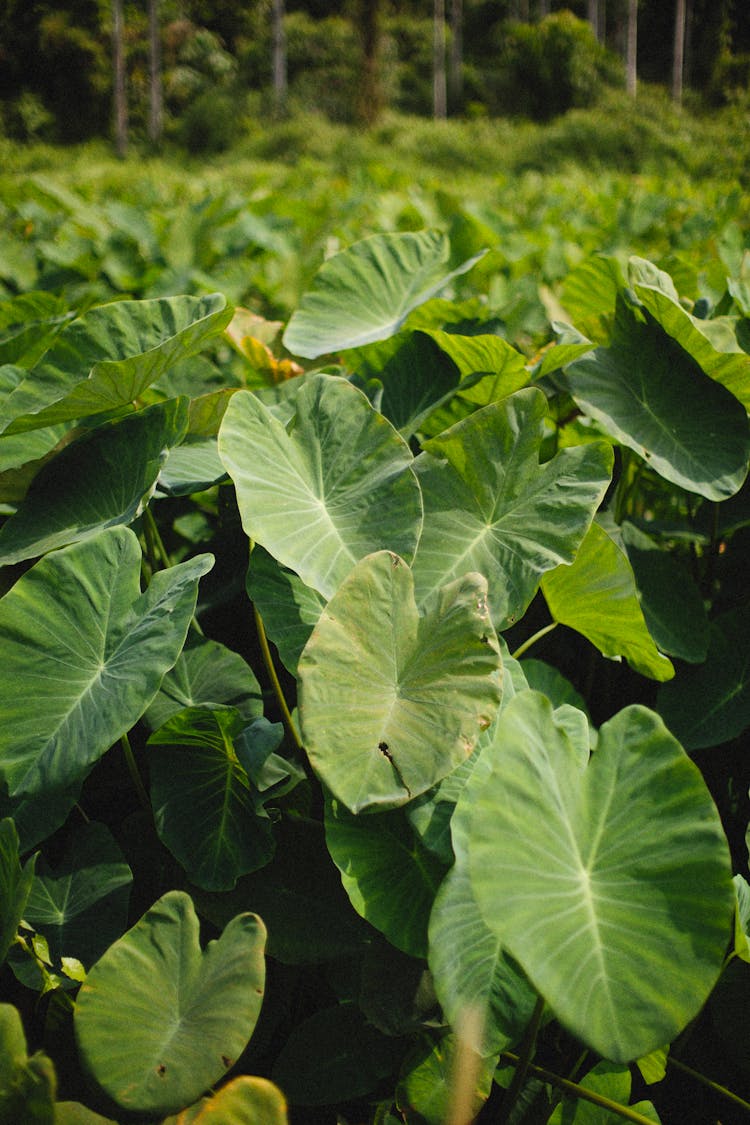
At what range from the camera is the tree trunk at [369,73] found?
57.7ft

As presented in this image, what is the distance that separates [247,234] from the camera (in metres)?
2.14

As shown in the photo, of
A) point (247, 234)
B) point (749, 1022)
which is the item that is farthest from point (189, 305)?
point (247, 234)

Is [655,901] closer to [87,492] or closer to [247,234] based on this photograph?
[87,492]

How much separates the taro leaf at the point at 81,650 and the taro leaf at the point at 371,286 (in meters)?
0.48

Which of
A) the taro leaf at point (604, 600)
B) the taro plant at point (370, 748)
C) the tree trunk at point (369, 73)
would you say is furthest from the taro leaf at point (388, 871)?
the tree trunk at point (369, 73)

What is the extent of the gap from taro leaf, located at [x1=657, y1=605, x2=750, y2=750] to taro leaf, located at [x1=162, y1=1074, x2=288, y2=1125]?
23.4 inches

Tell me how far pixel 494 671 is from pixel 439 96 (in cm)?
2263

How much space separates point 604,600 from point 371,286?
2.05 ft

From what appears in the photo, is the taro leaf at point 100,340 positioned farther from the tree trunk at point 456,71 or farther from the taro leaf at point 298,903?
the tree trunk at point 456,71

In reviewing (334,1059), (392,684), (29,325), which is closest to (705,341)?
(392,684)

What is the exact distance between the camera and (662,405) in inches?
37.4

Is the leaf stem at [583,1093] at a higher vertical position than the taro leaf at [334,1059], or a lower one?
higher

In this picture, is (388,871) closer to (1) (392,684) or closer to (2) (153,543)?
(1) (392,684)

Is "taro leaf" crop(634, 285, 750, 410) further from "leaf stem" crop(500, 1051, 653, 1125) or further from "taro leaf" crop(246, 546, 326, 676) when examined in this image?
"leaf stem" crop(500, 1051, 653, 1125)
